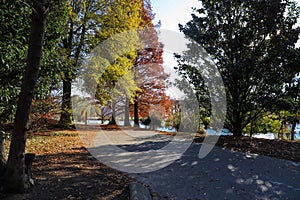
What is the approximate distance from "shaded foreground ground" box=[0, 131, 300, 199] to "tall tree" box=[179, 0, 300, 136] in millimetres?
1973

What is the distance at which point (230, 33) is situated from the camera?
775cm

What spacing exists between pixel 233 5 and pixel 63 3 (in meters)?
5.79

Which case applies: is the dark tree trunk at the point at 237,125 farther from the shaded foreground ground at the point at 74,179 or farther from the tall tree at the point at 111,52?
the tall tree at the point at 111,52

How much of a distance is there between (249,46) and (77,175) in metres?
6.93

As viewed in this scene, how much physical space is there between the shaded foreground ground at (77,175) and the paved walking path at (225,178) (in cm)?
51

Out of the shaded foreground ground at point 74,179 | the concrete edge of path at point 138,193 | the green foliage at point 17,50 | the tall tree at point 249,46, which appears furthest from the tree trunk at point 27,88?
the tall tree at point 249,46

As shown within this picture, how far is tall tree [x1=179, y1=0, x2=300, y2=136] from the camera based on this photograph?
7.15m

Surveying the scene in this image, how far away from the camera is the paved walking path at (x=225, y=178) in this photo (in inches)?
130

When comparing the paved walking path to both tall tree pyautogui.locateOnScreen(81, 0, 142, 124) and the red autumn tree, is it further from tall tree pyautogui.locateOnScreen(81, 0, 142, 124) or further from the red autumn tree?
the red autumn tree

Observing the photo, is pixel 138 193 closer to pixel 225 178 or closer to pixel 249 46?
pixel 225 178

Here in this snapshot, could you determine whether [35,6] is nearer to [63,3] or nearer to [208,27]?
[63,3]

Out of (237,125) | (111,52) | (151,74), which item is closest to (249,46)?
(237,125)

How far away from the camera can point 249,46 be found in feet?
25.2

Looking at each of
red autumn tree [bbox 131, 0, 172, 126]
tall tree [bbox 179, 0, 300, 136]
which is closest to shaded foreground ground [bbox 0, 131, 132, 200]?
tall tree [bbox 179, 0, 300, 136]
